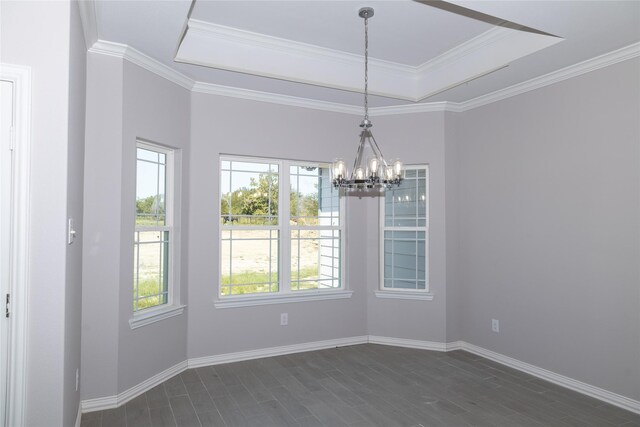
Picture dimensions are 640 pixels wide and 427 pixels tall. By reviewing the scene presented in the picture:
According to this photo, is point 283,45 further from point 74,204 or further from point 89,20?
point 74,204

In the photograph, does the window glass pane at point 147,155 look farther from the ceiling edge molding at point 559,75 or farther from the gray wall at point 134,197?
the ceiling edge molding at point 559,75

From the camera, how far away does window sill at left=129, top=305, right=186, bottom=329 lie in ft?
11.4

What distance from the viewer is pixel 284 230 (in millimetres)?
4695

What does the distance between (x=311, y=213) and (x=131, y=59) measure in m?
2.38

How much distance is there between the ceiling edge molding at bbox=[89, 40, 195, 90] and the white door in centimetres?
121

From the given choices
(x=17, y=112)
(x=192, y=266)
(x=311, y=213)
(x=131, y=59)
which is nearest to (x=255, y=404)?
(x=192, y=266)

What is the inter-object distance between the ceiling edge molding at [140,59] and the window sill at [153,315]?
2.04 m

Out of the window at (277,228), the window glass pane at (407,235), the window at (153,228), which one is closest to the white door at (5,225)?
the window at (153,228)

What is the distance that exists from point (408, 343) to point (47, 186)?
153 inches

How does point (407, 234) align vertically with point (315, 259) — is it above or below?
above

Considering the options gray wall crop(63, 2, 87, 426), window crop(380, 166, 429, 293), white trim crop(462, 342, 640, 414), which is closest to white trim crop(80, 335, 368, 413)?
gray wall crop(63, 2, 87, 426)

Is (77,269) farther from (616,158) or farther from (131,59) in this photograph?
(616,158)

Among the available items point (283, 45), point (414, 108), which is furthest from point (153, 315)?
point (414, 108)

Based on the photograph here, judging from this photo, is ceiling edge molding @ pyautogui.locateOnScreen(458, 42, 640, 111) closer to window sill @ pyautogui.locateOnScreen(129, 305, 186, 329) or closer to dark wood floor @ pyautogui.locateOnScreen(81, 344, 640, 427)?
dark wood floor @ pyautogui.locateOnScreen(81, 344, 640, 427)
